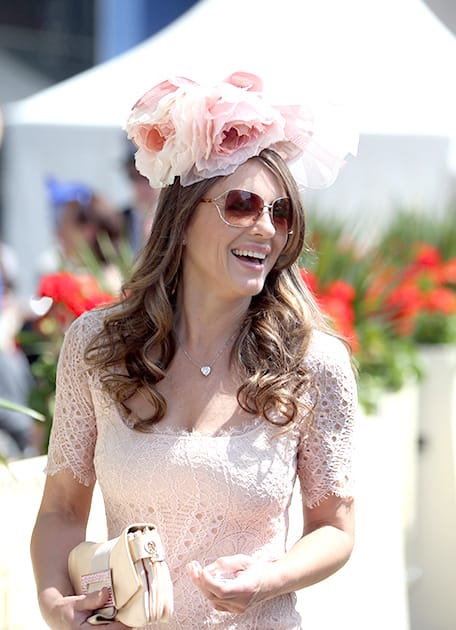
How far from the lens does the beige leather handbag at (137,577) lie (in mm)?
2193

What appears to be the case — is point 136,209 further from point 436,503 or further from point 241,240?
point 241,240

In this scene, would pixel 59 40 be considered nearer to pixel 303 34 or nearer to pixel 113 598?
pixel 303 34

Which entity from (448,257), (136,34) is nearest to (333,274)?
(448,257)

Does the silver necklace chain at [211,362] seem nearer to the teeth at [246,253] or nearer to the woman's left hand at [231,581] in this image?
the teeth at [246,253]

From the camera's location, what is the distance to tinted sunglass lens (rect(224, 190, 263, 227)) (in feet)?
8.27

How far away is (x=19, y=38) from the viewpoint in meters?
15.5

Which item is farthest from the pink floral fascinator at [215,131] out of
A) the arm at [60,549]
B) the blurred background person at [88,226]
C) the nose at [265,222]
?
the blurred background person at [88,226]

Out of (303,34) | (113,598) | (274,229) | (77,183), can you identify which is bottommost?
(113,598)

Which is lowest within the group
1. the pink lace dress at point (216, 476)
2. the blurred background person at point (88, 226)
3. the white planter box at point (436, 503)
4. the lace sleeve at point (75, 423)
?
the pink lace dress at point (216, 476)

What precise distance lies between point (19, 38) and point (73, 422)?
1373cm

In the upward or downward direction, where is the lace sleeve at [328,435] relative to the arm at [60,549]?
upward

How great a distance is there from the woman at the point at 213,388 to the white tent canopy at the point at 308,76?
2090mm

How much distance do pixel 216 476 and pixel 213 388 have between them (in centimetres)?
24

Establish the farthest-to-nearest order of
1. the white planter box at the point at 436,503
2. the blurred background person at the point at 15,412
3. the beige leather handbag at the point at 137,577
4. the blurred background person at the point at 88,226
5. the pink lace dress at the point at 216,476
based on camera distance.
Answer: the blurred background person at the point at 88,226
the white planter box at the point at 436,503
the blurred background person at the point at 15,412
the pink lace dress at the point at 216,476
the beige leather handbag at the point at 137,577
